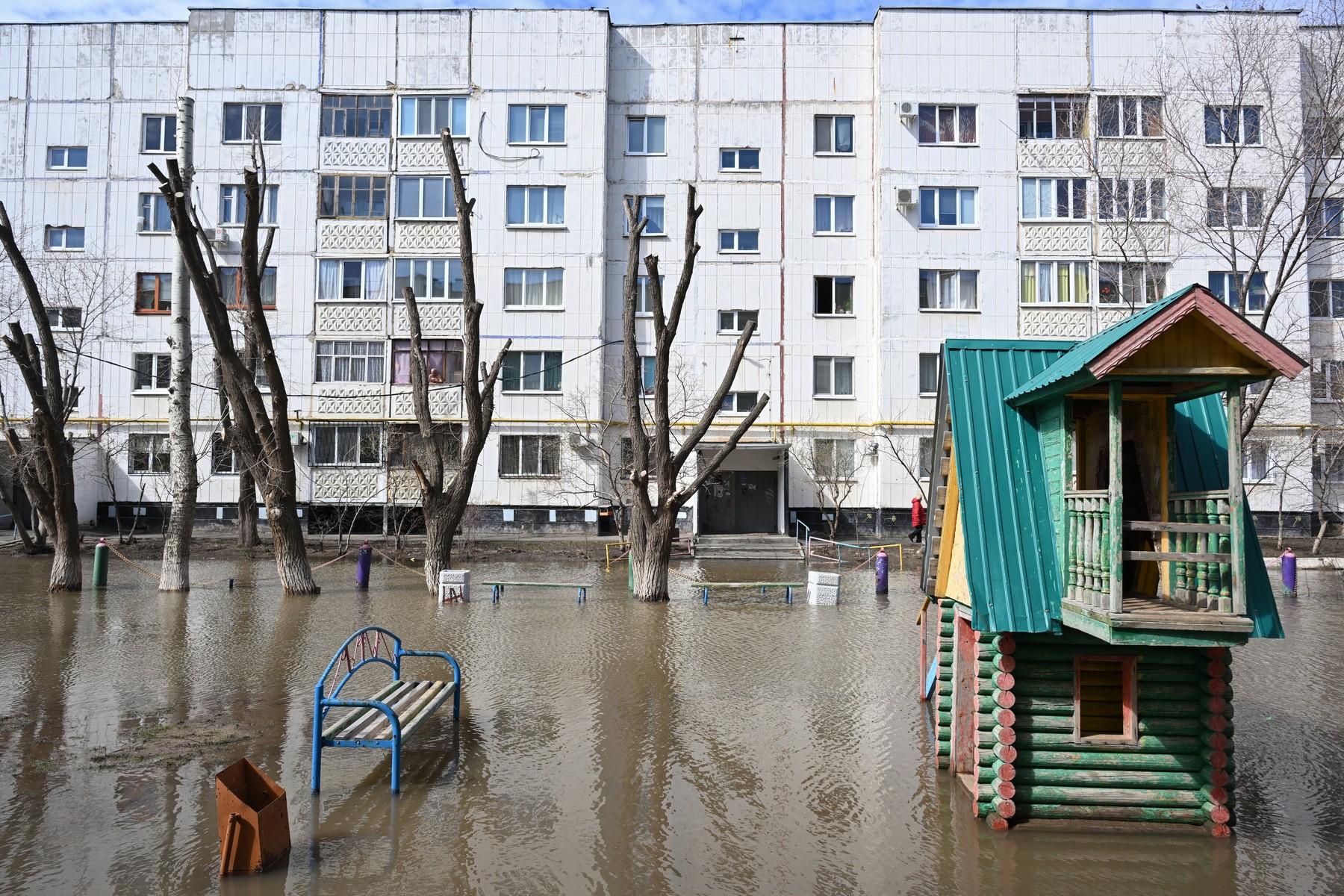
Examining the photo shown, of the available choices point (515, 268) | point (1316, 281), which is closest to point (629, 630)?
point (515, 268)

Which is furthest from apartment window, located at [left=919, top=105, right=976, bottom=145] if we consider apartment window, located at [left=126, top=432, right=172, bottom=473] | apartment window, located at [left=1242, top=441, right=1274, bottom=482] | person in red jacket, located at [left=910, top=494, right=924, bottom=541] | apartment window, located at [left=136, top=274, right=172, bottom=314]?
apartment window, located at [left=126, top=432, right=172, bottom=473]

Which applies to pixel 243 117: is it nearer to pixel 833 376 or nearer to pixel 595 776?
pixel 833 376

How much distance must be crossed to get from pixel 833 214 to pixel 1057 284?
804 cm

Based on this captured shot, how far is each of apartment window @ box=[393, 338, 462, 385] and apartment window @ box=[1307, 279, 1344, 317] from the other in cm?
2908

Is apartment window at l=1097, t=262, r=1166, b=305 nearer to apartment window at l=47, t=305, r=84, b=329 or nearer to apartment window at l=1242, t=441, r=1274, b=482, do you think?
apartment window at l=1242, t=441, r=1274, b=482

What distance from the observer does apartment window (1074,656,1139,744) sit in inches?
270

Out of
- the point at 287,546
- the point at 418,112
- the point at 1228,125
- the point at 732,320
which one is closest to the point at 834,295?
the point at 732,320

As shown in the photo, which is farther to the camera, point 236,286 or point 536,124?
point 536,124

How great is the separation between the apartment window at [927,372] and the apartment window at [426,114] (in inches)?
698

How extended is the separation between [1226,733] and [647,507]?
12896mm

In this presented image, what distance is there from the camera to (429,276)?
32.4m

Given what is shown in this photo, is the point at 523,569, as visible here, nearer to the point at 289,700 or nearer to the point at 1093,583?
the point at 289,700

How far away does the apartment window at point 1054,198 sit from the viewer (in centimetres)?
3209

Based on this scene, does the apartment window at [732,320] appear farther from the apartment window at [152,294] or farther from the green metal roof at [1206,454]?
the green metal roof at [1206,454]
